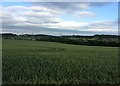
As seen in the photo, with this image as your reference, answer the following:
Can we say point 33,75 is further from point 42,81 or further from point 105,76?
point 105,76

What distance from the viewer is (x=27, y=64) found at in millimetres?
14797

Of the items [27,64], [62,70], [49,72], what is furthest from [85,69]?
[27,64]

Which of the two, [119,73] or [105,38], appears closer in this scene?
[119,73]

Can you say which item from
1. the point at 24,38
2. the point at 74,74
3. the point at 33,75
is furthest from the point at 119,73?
the point at 24,38

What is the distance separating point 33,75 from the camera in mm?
11969

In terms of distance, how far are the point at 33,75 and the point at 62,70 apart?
7.07 feet

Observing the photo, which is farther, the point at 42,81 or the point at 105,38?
the point at 105,38

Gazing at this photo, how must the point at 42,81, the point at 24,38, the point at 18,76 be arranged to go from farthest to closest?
the point at 24,38
the point at 18,76
the point at 42,81

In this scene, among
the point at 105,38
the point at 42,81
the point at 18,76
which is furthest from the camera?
the point at 105,38

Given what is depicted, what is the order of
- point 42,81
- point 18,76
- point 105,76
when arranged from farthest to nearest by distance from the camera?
point 105,76, point 18,76, point 42,81

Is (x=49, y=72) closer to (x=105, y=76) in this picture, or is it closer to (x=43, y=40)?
(x=105, y=76)

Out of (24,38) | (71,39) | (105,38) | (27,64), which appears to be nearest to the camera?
(27,64)

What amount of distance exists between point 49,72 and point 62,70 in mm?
983

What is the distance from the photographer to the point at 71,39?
43188 millimetres
